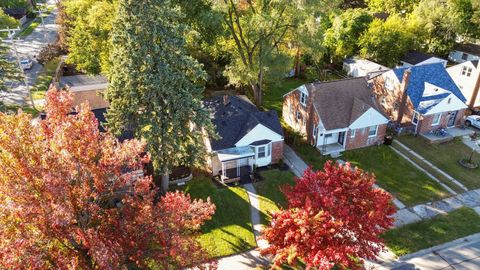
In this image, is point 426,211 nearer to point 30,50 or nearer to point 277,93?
point 277,93

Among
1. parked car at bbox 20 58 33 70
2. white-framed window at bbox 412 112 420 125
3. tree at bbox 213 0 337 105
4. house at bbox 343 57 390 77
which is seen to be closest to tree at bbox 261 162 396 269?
tree at bbox 213 0 337 105

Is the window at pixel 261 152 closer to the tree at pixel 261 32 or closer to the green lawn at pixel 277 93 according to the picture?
the tree at pixel 261 32

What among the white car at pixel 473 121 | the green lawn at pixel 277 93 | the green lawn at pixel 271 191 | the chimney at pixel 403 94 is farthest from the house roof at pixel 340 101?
the white car at pixel 473 121

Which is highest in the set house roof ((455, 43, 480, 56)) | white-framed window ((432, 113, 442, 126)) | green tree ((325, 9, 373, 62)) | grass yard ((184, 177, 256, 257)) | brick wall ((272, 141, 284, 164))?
green tree ((325, 9, 373, 62))

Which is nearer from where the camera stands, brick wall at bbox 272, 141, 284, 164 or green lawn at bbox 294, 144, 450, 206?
green lawn at bbox 294, 144, 450, 206

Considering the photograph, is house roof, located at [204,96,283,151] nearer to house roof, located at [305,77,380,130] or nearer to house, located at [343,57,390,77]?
house roof, located at [305,77,380,130]

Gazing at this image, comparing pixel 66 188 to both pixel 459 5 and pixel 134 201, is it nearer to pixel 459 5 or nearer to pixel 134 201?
pixel 134 201
